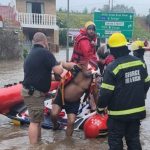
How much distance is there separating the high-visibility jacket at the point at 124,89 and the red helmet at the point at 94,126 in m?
2.28

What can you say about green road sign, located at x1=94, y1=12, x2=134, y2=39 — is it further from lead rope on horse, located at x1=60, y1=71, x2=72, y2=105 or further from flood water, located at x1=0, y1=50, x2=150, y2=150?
lead rope on horse, located at x1=60, y1=71, x2=72, y2=105

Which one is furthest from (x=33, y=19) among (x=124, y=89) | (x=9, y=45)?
(x=124, y=89)

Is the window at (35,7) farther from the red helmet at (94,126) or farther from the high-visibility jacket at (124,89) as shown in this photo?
the high-visibility jacket at (124,89)

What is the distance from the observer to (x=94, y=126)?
305 inches

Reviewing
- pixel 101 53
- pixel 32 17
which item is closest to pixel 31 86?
pixel 101 53

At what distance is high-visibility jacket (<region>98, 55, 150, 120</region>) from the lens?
5.31m

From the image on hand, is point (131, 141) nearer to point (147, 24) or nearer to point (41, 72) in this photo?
point (41, 72)

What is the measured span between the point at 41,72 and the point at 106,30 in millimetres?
8045

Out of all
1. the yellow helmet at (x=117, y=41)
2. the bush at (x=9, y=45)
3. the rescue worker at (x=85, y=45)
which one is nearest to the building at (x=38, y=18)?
the bush at (x=9, y=45)

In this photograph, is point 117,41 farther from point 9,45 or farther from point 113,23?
point 9,45

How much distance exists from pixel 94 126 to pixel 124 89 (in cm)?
251

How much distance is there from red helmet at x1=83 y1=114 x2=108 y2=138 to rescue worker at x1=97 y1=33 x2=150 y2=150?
2146 millimetres

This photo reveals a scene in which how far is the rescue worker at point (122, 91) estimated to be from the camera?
5.32m

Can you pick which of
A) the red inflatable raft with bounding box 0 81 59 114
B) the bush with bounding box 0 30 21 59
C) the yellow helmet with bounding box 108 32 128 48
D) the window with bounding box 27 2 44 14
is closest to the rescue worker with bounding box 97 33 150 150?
the yellow helmet with bounding box 108 32 128 48
